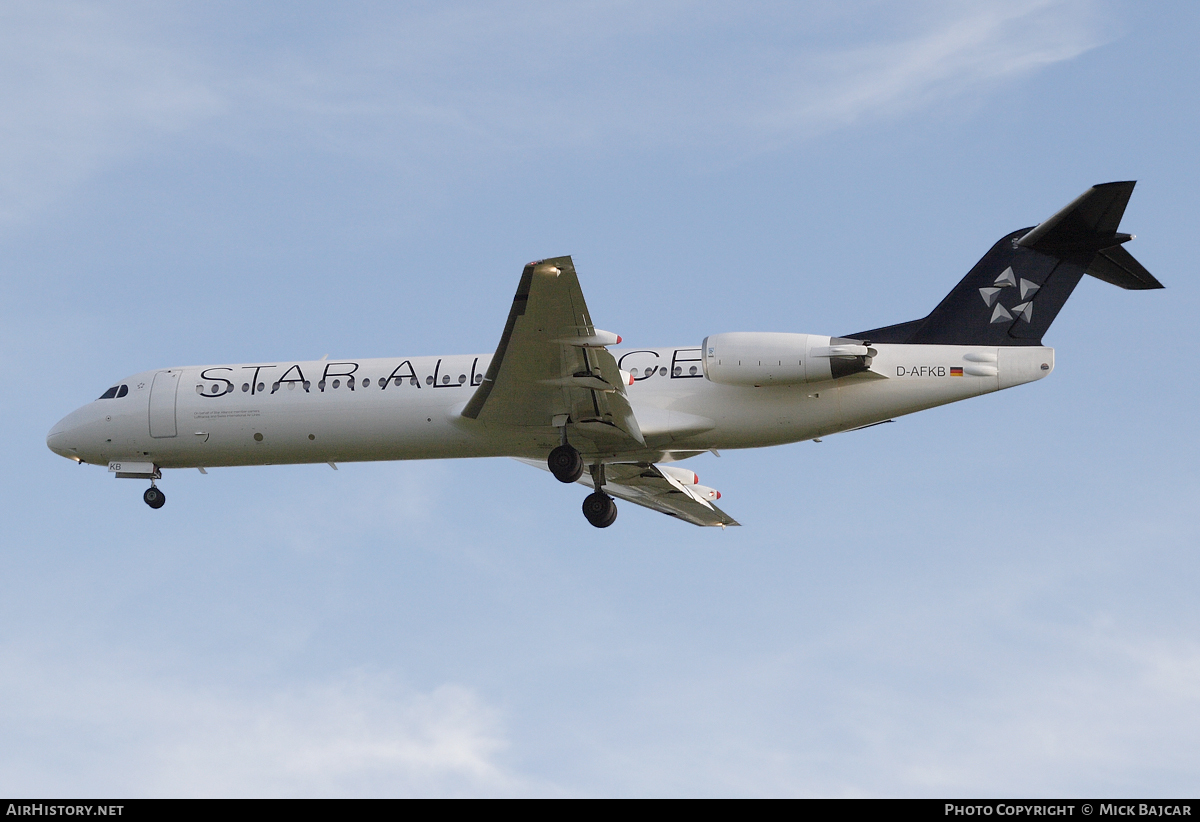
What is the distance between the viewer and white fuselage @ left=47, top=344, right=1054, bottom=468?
910 inches

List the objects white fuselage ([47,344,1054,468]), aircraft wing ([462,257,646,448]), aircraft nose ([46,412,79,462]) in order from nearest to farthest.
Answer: aircraft wing ([462,257,646,448]), white fuselage ([47,344,1054,468]), aircraft nose ([46,412,79,462])

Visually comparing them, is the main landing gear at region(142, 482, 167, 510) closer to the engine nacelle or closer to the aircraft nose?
the aircraft nose

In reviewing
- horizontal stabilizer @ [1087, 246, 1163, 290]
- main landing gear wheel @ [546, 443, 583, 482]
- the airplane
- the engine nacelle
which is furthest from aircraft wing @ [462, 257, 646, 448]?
horizontal stabilizer @ [1087, 246, 1163, 290]

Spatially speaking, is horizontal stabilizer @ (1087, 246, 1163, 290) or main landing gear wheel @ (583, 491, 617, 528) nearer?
horizontal stabilizer @ (1087, 246, 1163, 290)

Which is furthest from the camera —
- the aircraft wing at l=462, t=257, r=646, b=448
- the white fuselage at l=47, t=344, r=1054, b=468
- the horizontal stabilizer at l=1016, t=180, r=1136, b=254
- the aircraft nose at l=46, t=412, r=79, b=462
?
the aircraft nose at l=46, t=412, r=79, b=462

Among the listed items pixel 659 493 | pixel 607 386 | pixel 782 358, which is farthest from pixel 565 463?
pixel 659 493

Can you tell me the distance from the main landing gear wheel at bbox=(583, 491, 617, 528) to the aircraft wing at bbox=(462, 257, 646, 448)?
6.98 feet

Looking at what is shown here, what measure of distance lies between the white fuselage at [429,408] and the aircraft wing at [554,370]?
1.70 feet

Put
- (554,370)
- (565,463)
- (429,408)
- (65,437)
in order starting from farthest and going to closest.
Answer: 1. (65,437)
2. (429,408)
3. (565,463)
4. (554,370)

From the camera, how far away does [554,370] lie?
22.5 metres

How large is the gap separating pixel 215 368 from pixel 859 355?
13202mm

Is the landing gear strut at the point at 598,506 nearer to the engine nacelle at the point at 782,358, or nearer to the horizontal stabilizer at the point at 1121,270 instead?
the engine nacelle at the point at 782,358

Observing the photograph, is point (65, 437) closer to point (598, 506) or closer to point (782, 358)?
point (598, 506)

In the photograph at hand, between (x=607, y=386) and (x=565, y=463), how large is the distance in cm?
205
